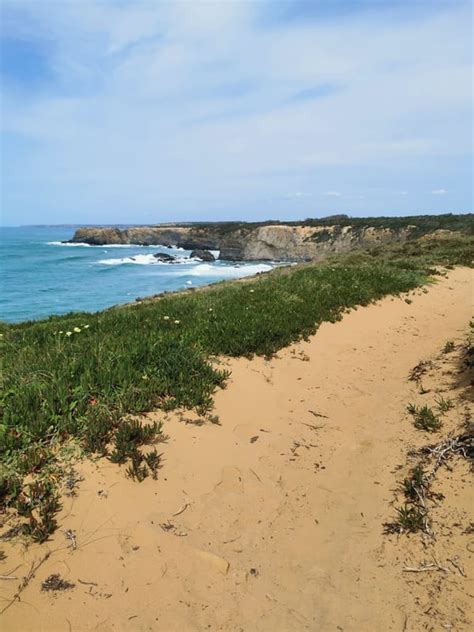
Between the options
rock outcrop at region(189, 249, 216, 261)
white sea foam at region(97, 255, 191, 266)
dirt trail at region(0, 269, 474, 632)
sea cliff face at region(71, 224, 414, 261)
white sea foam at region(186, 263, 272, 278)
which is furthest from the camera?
rock outcrop at region(189, 249, 216, 261)

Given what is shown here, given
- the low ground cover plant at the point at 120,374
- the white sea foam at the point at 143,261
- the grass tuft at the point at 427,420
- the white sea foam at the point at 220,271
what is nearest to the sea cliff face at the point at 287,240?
the white sea foam at the point at 220,271

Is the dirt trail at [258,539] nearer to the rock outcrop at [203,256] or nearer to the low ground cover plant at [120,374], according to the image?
the low ground cover plant at [120,374]

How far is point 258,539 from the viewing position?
4.08 meters

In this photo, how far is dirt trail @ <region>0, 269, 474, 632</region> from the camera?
3.23 metres

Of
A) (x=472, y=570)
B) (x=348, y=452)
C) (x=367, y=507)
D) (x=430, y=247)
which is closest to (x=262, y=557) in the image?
(x=367, y=507)

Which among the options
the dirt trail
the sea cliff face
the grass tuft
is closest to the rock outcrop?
the sea cliff face

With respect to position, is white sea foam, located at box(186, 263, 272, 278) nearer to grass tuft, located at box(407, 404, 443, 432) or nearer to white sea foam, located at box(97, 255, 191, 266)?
white sea foam, located at box(97, 255, 191, 266)

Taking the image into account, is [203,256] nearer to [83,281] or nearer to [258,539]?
[83,281]

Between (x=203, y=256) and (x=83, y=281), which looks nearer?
(x=83, y=281)

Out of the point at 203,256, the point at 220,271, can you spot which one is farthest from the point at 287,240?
the point at 220,271

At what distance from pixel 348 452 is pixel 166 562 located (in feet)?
9.33

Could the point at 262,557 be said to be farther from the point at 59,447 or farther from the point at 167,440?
the point at 59,447

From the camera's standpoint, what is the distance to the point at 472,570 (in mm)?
3422

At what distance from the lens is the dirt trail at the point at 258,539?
323 cm
